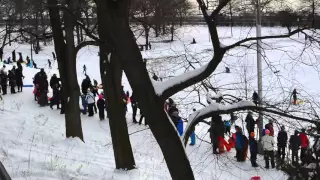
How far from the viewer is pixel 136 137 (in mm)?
18000

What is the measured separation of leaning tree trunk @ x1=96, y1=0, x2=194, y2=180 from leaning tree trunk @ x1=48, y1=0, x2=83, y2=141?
8075 mm

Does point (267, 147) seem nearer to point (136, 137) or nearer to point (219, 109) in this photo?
point (136, 137)

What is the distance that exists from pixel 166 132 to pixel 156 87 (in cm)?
64

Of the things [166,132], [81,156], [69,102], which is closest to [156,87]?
[166,132]

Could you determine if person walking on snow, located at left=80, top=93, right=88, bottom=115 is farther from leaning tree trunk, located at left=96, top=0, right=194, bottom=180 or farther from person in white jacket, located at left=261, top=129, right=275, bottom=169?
leaning tree trunk, located at left=96, top=0, right=194, bottom=180

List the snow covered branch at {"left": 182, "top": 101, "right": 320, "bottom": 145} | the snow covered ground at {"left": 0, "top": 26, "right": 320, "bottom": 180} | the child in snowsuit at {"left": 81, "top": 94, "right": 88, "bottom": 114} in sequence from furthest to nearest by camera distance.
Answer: the child in snowsuit at {"left": 81, "top": 94, "right": 88, "bottom": 114}, the snow covered ground at {"left": 0, "top": 26, "right": 320, "bottom": 180}, the snow covered branch at {"left": 182, "top": 101, "right": 320, "bottom": 145}

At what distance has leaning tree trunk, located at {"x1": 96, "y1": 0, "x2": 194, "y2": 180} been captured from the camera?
6004 millimetres

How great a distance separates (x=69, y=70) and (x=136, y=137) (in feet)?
15.4

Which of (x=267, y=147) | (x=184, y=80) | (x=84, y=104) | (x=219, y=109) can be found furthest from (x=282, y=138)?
(x=84, y=104)

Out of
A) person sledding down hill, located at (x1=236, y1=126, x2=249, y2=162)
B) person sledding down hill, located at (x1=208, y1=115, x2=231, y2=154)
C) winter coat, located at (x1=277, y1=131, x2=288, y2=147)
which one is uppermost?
person sledding down hill, located at (x1=208, y1=115, x2=231, y2=154)

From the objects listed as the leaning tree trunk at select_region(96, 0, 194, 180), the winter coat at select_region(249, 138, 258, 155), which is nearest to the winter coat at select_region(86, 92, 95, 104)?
the winter coat at select_region(249, 138, 258, 155)

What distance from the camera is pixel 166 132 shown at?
248 inches

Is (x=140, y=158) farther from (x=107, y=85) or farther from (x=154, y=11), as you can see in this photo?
(x=154, y=11)

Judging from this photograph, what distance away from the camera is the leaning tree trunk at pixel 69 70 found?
14.1 m
